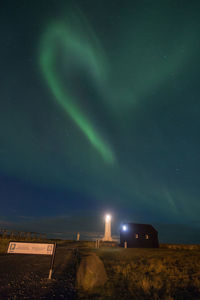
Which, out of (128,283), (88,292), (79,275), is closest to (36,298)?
(88,292)

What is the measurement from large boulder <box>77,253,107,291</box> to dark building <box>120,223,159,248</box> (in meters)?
36.6

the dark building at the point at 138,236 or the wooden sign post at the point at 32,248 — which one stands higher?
the dark building at the point at 138,236

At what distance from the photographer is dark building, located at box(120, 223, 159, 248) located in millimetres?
39812

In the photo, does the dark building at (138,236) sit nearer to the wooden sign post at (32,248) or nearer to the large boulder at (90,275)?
the large boulder at (90,275)

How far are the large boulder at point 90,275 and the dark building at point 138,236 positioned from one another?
36.6 meters

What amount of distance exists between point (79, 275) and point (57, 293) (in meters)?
1.51

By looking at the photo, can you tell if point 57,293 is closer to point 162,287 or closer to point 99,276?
point 99,276

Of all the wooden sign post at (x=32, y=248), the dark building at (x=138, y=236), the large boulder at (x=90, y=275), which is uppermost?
the dark building at (x=138, y=236)

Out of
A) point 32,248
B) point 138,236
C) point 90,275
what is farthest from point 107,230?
point 90,275

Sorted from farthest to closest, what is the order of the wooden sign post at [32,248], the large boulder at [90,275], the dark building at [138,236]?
the dark building at [138,236], the wooden sign post at [32,248], the large boulder at [90,275]

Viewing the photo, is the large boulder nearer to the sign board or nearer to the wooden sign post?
the wooden sign post

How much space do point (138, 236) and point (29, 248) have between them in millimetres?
38696

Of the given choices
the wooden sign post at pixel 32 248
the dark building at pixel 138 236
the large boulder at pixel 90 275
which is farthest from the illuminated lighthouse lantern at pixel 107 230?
the wooden sign post at pixel 32 248

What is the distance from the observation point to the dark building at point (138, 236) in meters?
39.8
